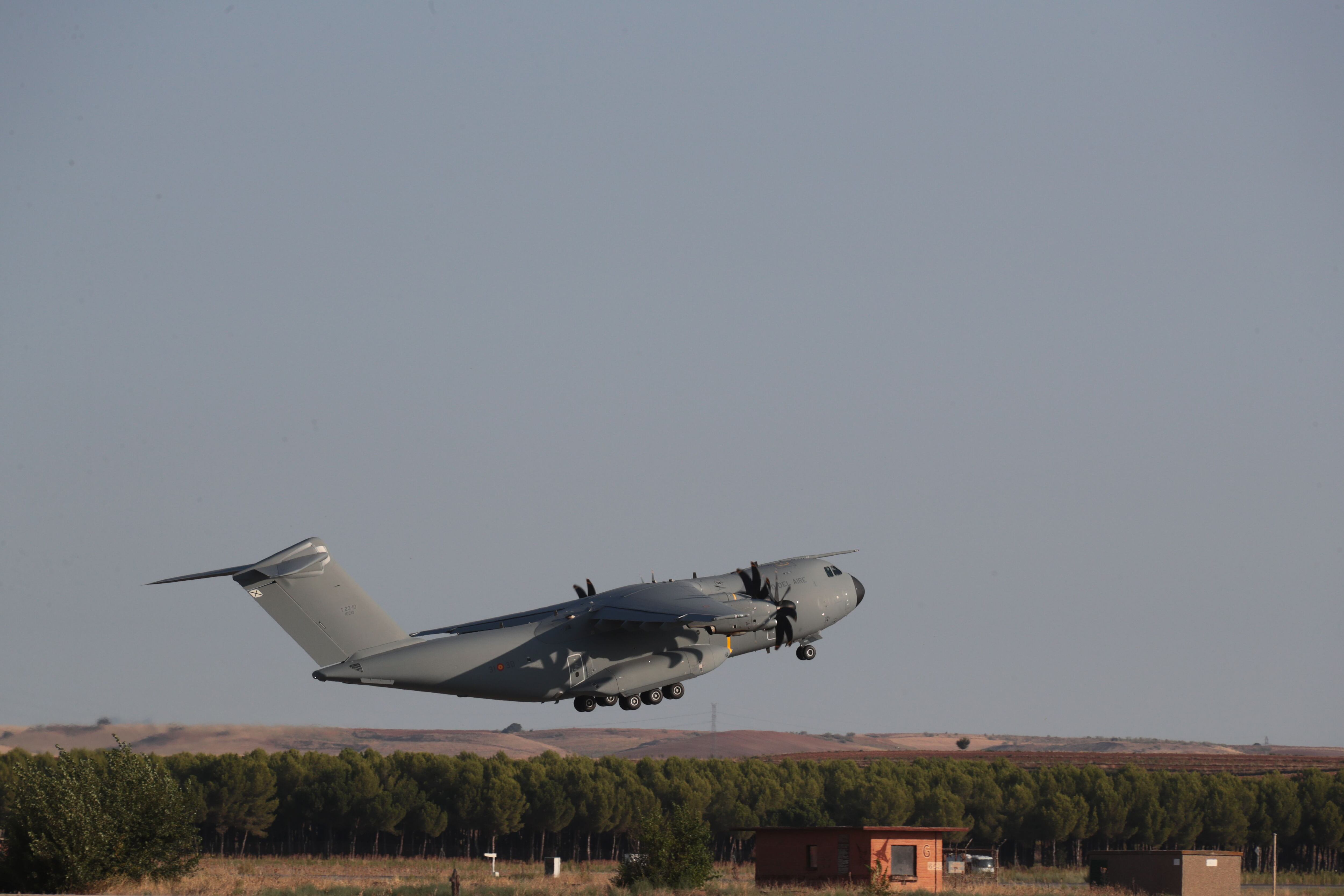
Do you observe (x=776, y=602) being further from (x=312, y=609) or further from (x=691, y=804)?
(x=691, y=804)

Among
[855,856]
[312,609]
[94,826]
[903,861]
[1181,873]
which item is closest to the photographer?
[312,609]

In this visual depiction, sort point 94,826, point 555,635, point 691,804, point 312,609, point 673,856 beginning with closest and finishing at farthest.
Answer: point 312,609 → point 555,635 → point 94,826 → point 673,856 → point 691,804

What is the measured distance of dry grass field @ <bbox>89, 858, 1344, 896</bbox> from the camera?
55750 mm

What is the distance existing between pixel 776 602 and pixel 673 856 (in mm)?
14383

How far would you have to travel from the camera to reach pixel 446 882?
2505 inches

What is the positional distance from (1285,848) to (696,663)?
221 feet

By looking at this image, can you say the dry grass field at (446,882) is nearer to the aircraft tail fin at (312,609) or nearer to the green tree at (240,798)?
the green tree at (240,798)

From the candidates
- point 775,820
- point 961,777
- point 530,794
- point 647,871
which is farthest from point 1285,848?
point 647,871

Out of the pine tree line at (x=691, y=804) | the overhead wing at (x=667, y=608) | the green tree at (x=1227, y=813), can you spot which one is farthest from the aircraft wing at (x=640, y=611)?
the green tree at (x=1227, y=813)

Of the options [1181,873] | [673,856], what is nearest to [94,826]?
[673,856]

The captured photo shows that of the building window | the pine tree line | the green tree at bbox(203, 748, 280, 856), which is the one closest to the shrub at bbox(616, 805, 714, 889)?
the building window

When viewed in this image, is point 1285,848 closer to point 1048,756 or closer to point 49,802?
point 1048,756

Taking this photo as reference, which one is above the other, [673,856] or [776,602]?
[776,602]

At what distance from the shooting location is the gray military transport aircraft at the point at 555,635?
152ft
